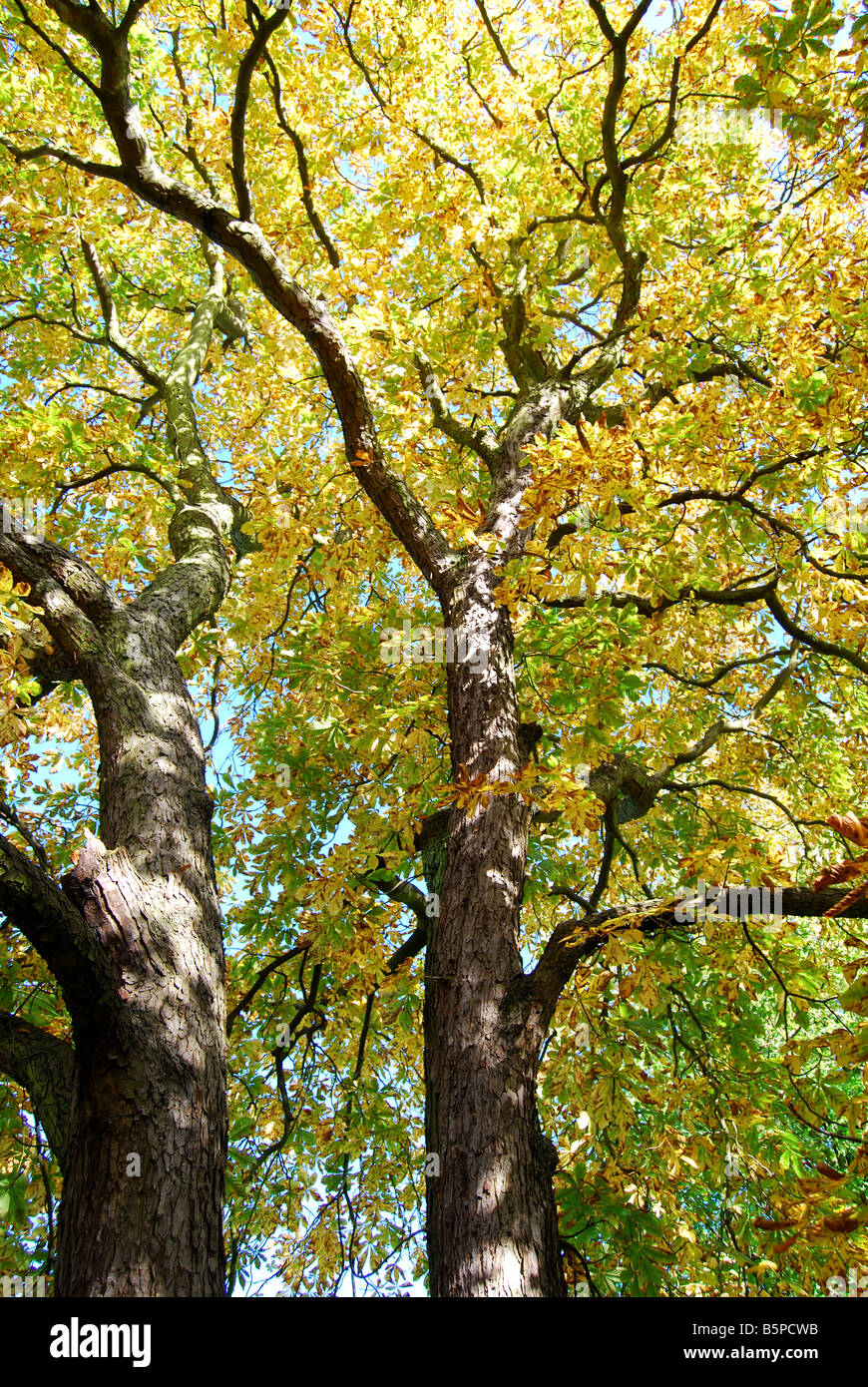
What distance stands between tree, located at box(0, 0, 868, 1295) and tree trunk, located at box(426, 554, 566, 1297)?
0.02m

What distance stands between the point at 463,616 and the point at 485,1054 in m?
2.28

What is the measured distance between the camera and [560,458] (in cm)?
338

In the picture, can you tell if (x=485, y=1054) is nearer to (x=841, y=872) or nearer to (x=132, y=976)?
(x=132, y=976)

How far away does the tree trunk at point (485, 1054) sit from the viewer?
2.60 metres

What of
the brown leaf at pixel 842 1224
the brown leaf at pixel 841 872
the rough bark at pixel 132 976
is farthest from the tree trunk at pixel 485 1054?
the brown leaf at pixel 841 872

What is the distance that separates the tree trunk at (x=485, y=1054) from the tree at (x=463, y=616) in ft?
0.06

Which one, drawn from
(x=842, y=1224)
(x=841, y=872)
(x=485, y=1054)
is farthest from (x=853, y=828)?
(x=485, y=1054)

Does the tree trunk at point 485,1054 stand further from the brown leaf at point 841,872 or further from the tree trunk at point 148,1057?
the brown leaf at point 841,872

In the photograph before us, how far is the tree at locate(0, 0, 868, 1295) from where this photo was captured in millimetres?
2971

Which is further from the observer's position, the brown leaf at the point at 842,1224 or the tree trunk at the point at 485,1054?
the tree trunk at the point at 485,1054
